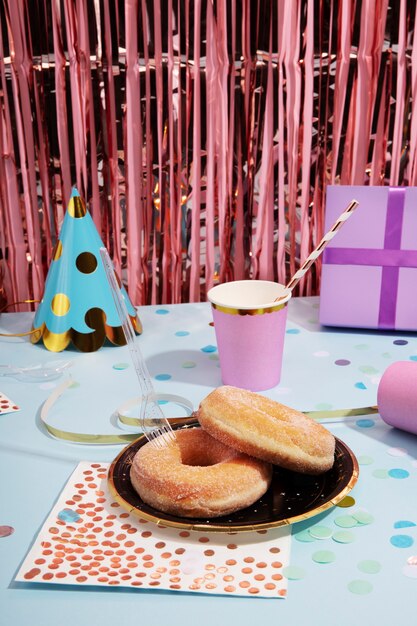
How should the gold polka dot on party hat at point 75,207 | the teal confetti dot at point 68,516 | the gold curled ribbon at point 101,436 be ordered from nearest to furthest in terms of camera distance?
the teal confetti dot at point 68,516
the gold curled ribbon at point 101,436
the gold polka dot on party hat at point 75,207

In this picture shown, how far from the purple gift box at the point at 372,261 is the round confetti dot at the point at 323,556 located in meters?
0.52

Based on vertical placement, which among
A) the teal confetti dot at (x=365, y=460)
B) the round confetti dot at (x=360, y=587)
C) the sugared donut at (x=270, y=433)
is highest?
the sugared donut at (x=270, y=433)

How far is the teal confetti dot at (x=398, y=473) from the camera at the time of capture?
2.36 feet

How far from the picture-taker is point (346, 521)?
0.65 metres

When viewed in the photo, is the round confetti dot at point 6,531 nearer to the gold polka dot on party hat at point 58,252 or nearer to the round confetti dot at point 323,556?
the round confetti dot at point 323,556

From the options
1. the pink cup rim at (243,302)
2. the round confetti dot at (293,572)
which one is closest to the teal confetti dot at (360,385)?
the pink cup rim at (243,302)

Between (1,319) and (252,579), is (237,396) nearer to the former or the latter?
(252,579)

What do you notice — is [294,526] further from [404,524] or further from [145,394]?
[145,394]

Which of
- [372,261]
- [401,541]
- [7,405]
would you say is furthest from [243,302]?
[401,541]

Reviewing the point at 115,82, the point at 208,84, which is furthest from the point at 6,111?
the point at 208,84

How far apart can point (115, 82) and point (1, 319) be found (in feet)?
1.31

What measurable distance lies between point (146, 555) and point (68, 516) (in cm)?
9

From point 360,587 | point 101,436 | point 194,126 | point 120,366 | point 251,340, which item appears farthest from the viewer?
point 194,126

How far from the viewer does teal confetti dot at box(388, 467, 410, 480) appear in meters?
0.72
